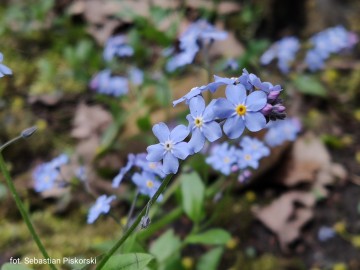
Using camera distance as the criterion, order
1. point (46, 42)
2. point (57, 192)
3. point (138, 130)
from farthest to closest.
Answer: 1. point (46, 42)
2. point (138, 130)
3. point (57, 192)

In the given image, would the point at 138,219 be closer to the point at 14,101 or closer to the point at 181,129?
the point at 181,129

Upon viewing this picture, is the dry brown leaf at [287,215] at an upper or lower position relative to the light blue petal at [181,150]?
lower

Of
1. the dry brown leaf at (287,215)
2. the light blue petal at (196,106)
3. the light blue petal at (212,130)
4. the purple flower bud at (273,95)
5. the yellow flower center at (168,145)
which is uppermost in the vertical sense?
the light blue petal at (196,106)

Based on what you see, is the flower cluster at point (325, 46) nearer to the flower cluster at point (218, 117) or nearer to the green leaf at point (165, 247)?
the green leaf at point (165, 247)

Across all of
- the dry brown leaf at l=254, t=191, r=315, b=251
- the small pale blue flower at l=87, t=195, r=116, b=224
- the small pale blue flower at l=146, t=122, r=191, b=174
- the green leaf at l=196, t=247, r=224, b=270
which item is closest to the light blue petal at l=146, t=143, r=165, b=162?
the small pale blue flower at l=146, t=122, r=191, b=174

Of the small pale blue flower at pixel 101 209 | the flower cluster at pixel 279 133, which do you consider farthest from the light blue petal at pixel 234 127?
the flower cluster at pixel 279 133

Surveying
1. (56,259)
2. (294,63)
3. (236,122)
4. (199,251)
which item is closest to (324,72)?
(294,63)
